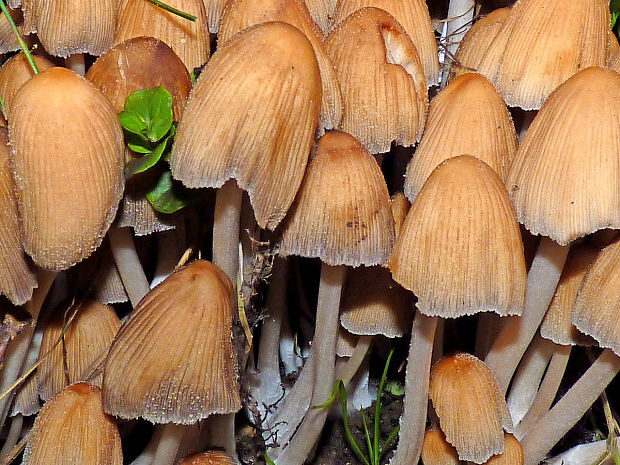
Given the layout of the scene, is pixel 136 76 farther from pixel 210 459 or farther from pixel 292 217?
pixel 210 459

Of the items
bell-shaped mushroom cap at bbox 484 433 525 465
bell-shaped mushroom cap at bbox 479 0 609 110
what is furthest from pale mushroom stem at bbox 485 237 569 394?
bell-shaped mushroom cap at bbox 479 0 609 110

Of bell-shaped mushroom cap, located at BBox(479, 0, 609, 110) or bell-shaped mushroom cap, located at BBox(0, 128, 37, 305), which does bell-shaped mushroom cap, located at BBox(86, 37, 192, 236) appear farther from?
bell-shaped mushroom cap, located at BBox(479, 0, 609, 110)

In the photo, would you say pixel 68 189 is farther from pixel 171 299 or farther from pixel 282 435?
pixel 282 435

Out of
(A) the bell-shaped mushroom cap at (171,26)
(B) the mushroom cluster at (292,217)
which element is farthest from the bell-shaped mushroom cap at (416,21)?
(A) the bell-shaped mushroom cap at (171,26)

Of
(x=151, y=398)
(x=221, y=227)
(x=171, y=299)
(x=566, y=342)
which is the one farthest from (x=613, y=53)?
(x=151, y=398)

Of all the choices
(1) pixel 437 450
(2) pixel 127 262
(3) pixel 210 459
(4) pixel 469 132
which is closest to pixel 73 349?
(2) pixel 127 262

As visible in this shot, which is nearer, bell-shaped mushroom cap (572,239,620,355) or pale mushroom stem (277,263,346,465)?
bell-shaped mushroom cap (572,239,620,355)
